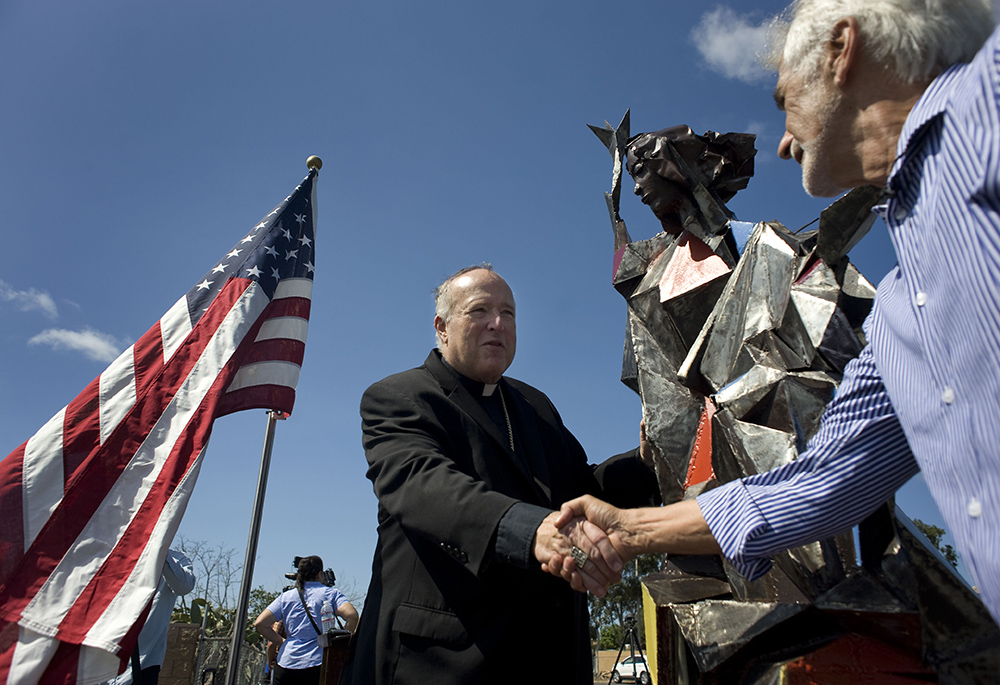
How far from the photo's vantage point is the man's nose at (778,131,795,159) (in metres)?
1.77

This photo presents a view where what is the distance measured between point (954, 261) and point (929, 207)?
4.7 inches

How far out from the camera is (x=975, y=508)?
1047 millimetres

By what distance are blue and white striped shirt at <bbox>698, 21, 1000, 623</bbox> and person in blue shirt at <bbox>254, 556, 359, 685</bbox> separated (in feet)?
16.5

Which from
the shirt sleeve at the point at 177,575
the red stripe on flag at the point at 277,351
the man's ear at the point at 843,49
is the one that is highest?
the red stripe on flag at the point at 277,351

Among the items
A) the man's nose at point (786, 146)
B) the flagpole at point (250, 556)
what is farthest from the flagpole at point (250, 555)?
the man's nose at point (786, 146)

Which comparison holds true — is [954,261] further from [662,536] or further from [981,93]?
[662,536]

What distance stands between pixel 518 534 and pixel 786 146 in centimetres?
134

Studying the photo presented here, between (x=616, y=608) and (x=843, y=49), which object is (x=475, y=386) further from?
(x=616, y=608)

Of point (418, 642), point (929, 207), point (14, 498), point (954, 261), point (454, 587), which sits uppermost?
point (14, 498)

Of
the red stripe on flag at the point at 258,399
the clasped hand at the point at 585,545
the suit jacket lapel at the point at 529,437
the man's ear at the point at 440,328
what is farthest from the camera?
the red stripe on flag at the point at 258,399

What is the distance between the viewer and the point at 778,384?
1861 mm

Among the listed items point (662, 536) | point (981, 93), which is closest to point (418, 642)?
point (662, 536)

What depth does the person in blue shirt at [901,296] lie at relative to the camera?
101 centimetres

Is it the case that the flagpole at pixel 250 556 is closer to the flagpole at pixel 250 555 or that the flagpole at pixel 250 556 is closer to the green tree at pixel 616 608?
the flagpole at pixel 250 555
